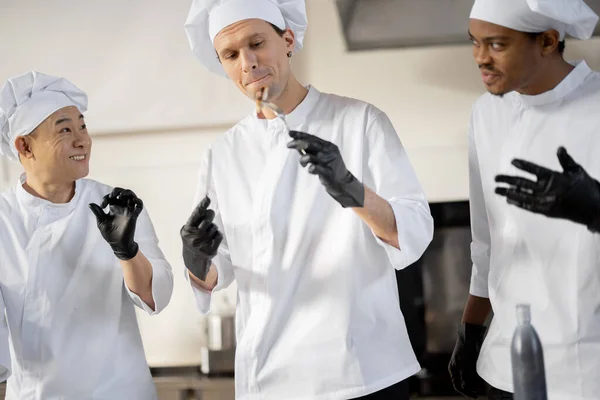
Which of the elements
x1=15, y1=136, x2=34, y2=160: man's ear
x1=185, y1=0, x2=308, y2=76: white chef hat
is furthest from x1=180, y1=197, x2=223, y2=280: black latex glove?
x1=15, y1=136, x2=34, y2=160: man's ear

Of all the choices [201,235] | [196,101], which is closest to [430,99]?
[196,101]

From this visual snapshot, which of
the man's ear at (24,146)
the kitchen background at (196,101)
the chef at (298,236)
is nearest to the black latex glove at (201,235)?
the chef at (298,236)

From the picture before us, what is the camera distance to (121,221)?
5.05 feet

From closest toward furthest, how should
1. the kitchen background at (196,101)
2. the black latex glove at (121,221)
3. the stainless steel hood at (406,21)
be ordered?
the black latex glove at (121,221), the stainless steel hood at (406,21), the kitchen background at (196,101)

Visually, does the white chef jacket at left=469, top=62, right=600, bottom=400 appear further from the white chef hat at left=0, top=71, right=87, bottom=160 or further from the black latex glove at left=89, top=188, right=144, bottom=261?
the white chef hat at left=0, top=71, right=87, bottom=160

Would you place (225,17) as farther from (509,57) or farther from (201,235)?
(509,57)

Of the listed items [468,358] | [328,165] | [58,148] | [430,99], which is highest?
[430,99]

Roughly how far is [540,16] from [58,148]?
3.39 feet

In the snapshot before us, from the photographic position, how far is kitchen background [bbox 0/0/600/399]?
8.13ft

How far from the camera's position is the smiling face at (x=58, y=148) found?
1726 millimetres

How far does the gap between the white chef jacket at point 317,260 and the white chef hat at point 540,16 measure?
0.89 ft

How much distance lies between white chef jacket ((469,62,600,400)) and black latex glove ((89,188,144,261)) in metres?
0.67

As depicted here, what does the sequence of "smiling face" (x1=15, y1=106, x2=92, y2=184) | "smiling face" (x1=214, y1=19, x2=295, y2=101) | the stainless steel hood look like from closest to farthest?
1. "smiling face" (x1=214, y1=19, x2=295, y2=101)
2. "smiling face" (x1=15, y1=106, x2=92, y2=184)
3. the stainless steel hood

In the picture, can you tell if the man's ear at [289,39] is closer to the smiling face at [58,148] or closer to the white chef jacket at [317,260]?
the white chef jacket at [317,260]
